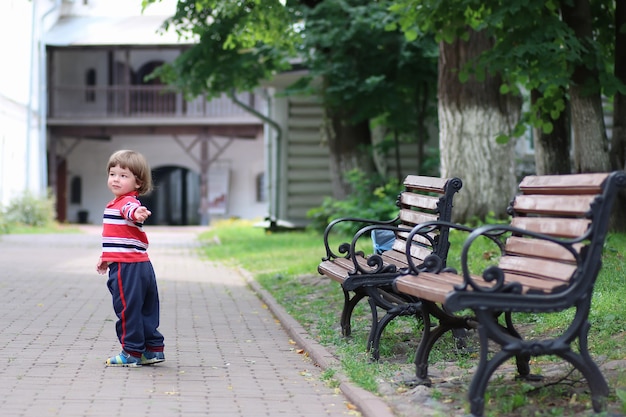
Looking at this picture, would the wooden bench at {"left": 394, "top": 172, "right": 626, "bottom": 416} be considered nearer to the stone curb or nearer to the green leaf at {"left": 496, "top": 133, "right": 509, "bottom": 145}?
the stone curb

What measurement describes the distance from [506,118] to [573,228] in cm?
964

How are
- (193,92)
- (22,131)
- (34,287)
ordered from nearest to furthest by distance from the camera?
(34,287) < (193,92) < (22,131)

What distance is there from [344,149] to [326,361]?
621 inches

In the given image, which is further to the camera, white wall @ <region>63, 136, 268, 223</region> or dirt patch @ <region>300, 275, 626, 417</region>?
white wall @ <region>63, 136, 268, 223</region>

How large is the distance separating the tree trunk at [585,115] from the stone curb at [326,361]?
3.99m

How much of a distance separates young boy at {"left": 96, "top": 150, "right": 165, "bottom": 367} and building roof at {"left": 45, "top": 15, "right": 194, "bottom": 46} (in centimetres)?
2994

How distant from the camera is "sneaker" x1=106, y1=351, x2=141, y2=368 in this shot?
6875 millimetres

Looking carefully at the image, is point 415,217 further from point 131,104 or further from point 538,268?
point 131,104

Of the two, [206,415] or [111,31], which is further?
[111,31]

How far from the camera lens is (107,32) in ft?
124

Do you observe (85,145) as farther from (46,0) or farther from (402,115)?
(402,115)

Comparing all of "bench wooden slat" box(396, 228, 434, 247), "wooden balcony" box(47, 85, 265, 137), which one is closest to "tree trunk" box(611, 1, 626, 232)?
"bench wooden slat" box(396, 228, 434, 247)

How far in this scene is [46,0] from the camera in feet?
122

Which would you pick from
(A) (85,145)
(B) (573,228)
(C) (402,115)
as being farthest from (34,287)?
(A) (85,145)
